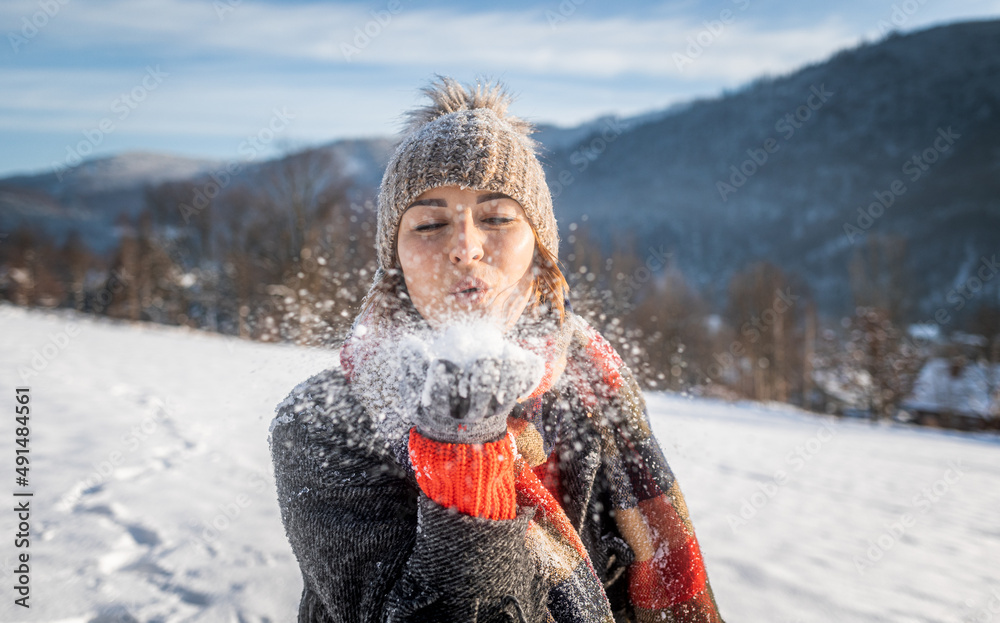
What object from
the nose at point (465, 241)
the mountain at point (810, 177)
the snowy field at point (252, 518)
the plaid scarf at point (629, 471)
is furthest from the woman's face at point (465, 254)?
the mountain at point (810, 177)

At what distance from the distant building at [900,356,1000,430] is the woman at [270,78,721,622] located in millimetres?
27559

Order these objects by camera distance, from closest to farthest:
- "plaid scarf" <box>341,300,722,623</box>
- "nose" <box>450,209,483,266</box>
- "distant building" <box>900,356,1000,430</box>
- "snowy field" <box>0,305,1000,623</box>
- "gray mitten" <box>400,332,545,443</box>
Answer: "gray mitten" <box>400,332,545,443</box> → "nose" <box>450,209,483,266</box> → "plaid scarf" <box>341,300,722,623</box> → "snowy field" <box>0,305,1000,623</box> → "distant building" <box>900,356,1000,430</box>

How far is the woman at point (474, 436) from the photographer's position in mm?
989

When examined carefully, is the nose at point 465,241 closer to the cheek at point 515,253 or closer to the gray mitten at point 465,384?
the cheek at point 515,253

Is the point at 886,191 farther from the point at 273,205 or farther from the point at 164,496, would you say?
the point at 164,496

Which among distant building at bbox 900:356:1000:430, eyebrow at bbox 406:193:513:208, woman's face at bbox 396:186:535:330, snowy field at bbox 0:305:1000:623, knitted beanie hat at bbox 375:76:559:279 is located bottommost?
distant building at bbox 900:356:1000:430

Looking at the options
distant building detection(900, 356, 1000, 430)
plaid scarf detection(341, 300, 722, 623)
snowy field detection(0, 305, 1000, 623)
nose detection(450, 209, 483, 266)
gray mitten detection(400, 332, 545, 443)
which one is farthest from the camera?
distant building detection(900, 356, 1000, 430)

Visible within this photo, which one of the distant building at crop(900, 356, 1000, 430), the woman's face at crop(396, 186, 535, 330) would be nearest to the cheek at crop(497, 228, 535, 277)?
the woman's face at crop(396, 186, 535, 330)

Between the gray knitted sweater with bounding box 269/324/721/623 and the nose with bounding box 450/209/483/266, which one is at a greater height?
the nose with bounding box 450/209/483/266

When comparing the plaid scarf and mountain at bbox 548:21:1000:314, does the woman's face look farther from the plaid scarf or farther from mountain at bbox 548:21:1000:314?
mountain at bbox 548:21:1000:314

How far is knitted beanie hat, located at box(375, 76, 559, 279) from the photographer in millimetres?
1288

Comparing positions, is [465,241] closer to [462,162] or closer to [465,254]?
[465,254]

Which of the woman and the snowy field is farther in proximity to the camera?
the snowy field

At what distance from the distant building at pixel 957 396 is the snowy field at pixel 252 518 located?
18.1 metres
